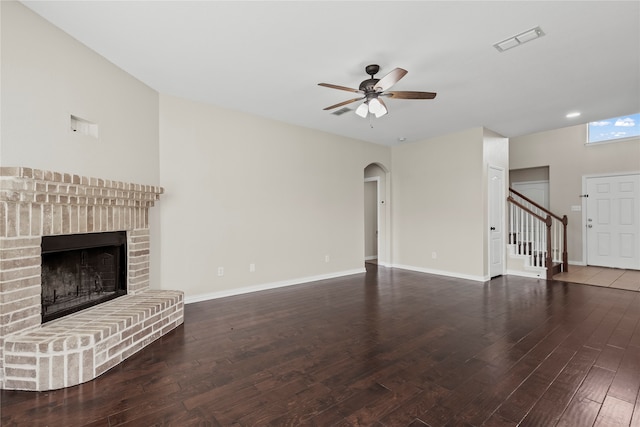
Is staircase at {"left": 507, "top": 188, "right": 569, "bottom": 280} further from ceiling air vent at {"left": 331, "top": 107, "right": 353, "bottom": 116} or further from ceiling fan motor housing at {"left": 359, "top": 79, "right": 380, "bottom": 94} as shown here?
ceiling fan motor housing at {"left": 359, "top": 79, "right": 380, "bottom": 94}

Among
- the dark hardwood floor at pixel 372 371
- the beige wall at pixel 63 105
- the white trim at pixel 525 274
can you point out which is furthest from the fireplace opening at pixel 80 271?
the white trim at pixel 525 274

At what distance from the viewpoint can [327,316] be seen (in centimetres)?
356

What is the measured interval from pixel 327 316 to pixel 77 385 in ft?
7.57

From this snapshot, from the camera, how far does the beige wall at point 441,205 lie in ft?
17.9

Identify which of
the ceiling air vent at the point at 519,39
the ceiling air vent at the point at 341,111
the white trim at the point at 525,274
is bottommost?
the white trim at the point at 525,274

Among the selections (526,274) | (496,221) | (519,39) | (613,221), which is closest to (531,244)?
(526,274)

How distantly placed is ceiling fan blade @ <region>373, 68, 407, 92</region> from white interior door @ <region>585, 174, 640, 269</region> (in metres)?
6.68

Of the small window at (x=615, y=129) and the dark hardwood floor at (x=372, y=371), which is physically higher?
the small window at (x=615, y=129)

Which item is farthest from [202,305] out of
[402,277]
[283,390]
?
[402,277]

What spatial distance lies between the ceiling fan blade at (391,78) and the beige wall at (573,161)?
661cm

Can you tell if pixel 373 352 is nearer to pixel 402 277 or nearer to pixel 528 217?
pixel 402 277

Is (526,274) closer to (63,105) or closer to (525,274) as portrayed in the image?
(525,274)

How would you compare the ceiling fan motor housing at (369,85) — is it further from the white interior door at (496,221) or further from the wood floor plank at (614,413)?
the white interior door at (496,221)

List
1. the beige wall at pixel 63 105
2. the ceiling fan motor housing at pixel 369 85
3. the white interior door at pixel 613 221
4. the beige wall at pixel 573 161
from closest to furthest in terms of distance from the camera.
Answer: the beige wall at pixel 63 105 → the ceiling fan motor housing at pixel 369 85 → the white interior door at pixel 613 221 → the beige wall at pixel 573 161
